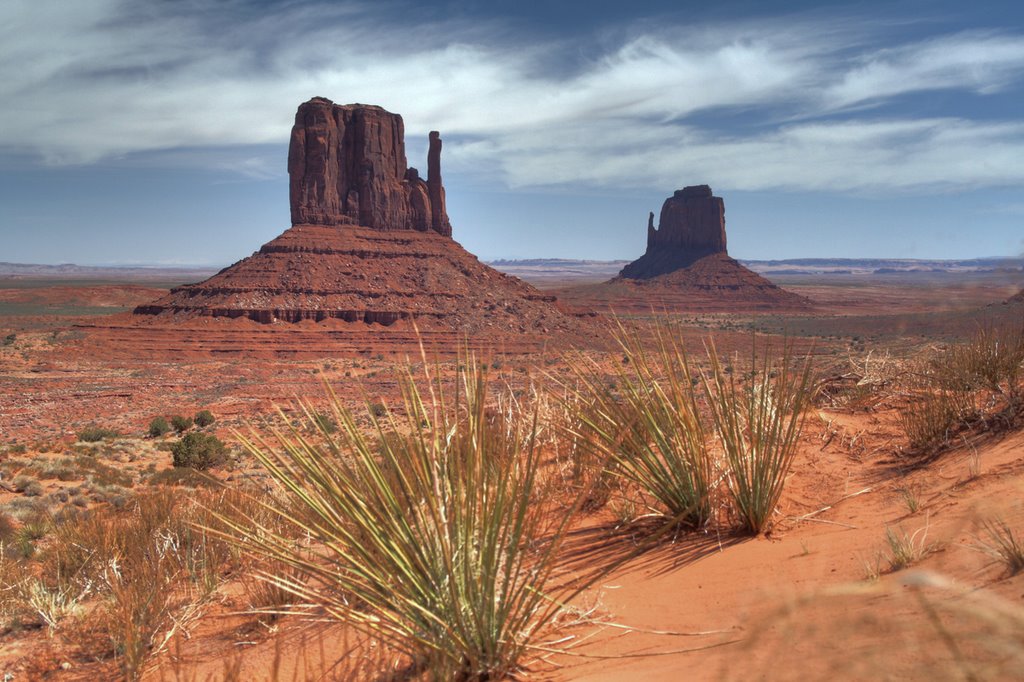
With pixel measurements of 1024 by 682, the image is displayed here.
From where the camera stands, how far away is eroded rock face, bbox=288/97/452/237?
62.8 meters

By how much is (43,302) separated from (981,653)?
107 meters

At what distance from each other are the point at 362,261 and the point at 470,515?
57.5 meters

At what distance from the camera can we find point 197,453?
15.1m

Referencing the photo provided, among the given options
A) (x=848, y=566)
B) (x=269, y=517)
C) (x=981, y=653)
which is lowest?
(x=269, y=517)

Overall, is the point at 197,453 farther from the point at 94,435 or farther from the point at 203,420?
the point at 203,420

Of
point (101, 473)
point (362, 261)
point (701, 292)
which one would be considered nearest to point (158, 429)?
point (101, 473)

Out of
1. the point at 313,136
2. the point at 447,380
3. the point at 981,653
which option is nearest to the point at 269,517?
the point at 981,653

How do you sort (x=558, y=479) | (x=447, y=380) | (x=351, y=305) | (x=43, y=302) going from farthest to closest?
(x=43, y=302)
(x=351, y=305)
(x=447, y=380)
(x=558, y=479)

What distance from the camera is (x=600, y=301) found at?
9200 cm

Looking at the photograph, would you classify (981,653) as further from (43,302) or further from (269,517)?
(43,302)

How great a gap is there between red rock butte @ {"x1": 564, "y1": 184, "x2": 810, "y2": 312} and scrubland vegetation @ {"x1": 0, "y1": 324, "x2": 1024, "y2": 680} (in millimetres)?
80775

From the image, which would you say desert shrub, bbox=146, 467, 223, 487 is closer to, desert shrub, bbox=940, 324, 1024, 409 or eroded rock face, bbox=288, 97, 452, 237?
desert shrub, bbox=940, 324, 1024, 409

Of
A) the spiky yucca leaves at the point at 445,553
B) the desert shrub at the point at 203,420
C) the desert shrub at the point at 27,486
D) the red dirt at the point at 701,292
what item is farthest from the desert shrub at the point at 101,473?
the red dirt at the point at 701,292

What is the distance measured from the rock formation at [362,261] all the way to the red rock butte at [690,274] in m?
28.4
